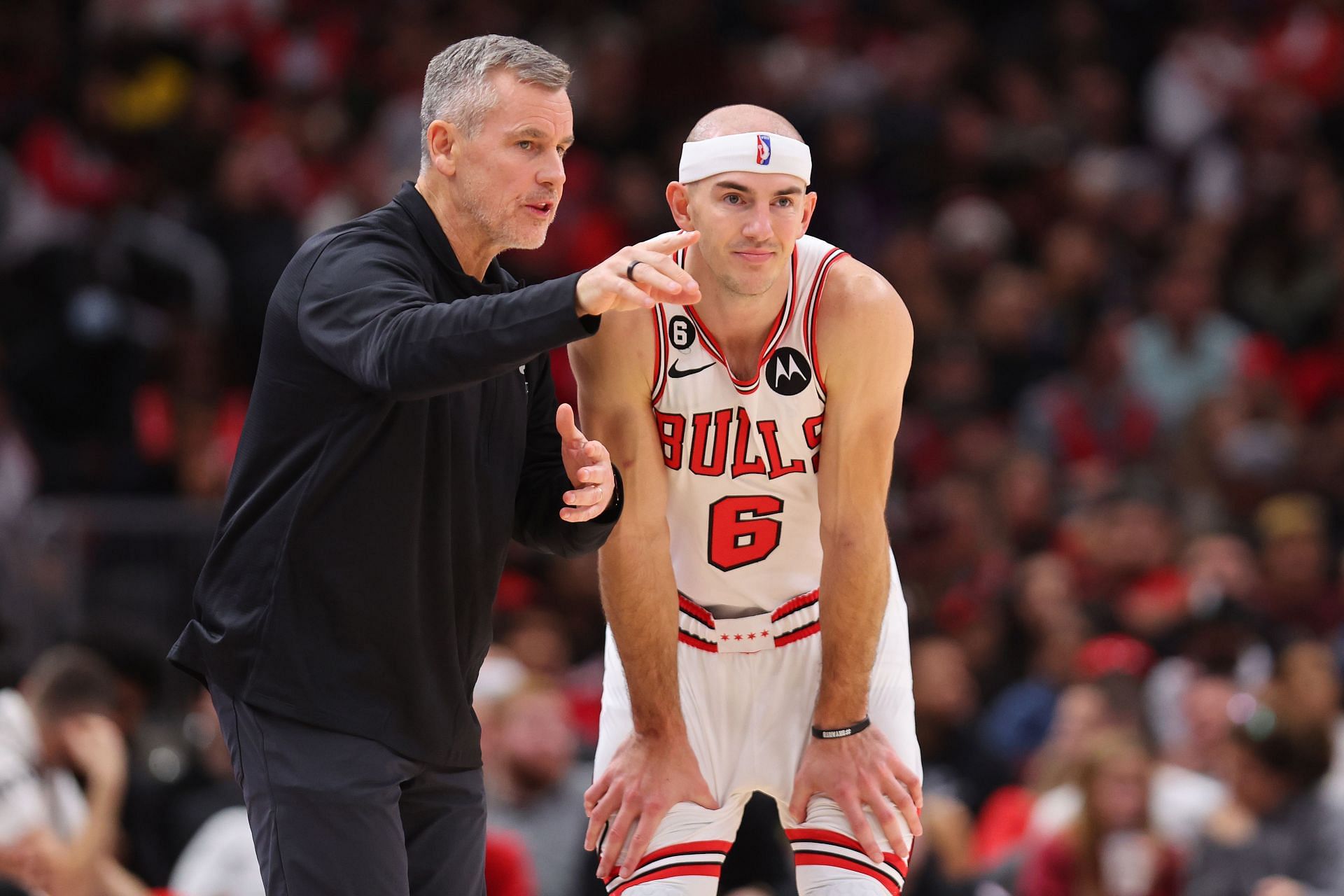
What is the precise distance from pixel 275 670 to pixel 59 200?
10.1 m

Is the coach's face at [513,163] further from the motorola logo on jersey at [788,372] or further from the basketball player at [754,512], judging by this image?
the motorola logo on jersey at [788,372]

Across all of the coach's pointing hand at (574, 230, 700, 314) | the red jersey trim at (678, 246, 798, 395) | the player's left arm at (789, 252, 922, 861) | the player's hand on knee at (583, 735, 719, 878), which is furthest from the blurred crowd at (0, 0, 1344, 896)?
the coach's pointing hand at (574, 230, 700, 314)

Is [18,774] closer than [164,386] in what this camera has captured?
Yes

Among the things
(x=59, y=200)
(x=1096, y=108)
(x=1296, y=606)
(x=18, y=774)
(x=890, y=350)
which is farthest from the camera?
(x=1096, y=108)

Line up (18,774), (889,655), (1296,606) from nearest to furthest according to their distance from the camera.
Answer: (889,655) < (18,774) < (1296,606)

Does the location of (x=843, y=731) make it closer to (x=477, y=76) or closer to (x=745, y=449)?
(x=745, y=449)

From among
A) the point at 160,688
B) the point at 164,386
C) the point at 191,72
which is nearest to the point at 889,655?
the point at 160,688

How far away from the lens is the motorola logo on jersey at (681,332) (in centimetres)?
520

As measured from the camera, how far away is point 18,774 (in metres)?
6.46

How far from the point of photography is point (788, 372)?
17.0 feet

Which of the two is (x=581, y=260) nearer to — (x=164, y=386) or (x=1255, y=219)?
(x=164, y=386)

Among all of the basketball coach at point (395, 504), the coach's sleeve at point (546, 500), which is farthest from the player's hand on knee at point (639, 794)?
the coach's sleeve at point (546, 500)

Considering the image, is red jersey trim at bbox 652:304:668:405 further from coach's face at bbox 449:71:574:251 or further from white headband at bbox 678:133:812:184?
coach's face at bbox 449:71:574:251

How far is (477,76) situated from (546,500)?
109 cm
